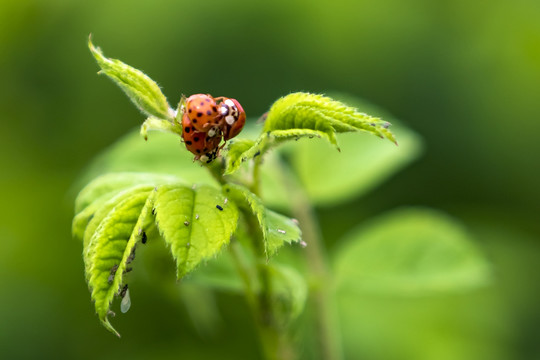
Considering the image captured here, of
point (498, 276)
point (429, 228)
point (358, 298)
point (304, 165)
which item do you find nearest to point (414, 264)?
point (429, 228)

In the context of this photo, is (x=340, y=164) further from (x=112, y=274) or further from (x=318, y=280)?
(x=112, y=274)

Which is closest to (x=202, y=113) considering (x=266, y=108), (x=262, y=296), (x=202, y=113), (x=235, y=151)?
(x=202, y=113)

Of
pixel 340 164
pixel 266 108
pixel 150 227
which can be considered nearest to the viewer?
pixel 150 227

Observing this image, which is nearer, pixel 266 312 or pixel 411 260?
pixel 266 312

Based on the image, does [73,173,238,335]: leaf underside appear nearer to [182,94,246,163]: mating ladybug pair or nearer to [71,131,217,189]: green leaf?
[182,94,246,163]: mating ladybug pair

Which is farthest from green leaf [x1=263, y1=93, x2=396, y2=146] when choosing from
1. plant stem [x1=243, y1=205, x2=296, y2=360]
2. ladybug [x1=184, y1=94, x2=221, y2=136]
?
plant stem [x1=243, y1=205, x2=296, y2=360]

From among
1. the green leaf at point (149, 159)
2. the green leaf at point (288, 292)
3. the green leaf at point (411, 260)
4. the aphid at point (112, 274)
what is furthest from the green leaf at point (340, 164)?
the aphid at point (112, 274)
